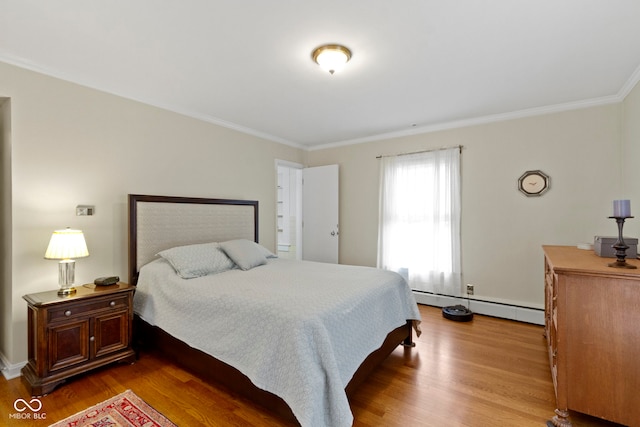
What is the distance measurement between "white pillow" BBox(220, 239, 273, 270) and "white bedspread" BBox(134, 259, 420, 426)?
20cm

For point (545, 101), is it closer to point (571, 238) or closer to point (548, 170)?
point (548, 170)

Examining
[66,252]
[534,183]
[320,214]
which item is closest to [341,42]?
[66,252]

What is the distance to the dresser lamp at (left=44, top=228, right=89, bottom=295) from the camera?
2240 mm

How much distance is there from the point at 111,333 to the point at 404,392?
2374 millimetres

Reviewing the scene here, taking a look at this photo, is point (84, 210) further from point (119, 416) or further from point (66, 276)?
point (119, 416)

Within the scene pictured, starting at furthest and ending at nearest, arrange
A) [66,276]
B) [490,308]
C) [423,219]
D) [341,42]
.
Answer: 1. [423,219]
2. [490,308]
3. [66,276]
4. [341,42]

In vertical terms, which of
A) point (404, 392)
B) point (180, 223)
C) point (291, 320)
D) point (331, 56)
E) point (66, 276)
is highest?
point (331, 56)

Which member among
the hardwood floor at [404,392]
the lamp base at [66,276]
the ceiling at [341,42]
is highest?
the ceiling at [341,42]

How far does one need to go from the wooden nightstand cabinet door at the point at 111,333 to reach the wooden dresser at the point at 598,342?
10.4 feet

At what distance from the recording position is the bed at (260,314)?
1.67 meters

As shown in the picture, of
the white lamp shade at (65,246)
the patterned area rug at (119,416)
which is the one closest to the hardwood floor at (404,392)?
the patterned area rug at (119,416)

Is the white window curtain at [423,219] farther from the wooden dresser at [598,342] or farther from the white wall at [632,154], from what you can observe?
the wooden dresser at [598,342]

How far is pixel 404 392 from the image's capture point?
2152mm

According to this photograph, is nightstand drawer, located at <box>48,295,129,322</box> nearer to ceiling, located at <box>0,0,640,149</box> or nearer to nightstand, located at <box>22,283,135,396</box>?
nightstand, located at <box>22,283,135,396</box>
